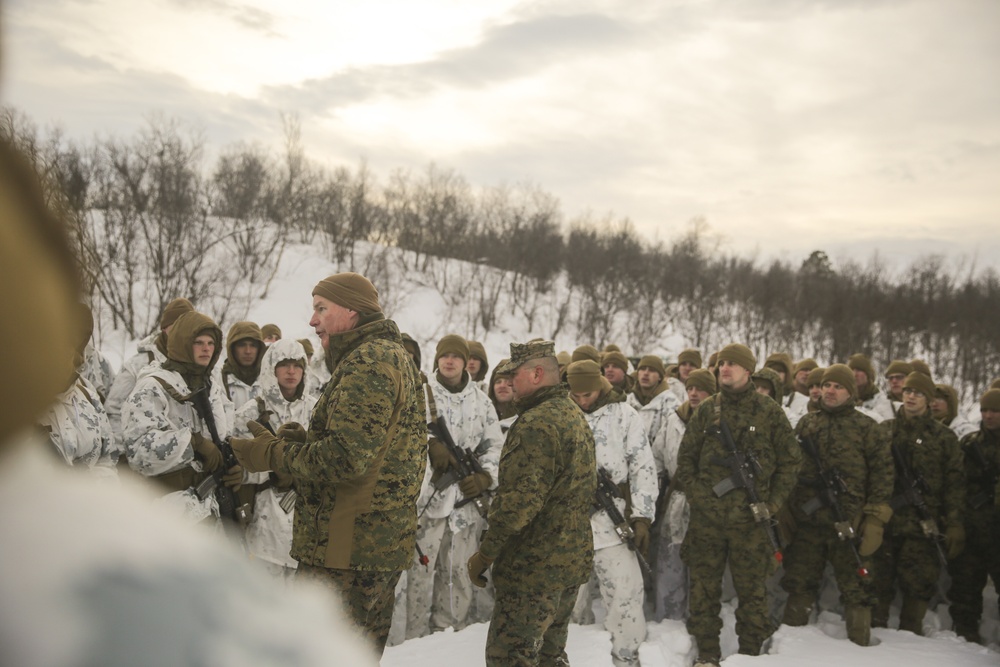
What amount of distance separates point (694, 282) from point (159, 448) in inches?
1404

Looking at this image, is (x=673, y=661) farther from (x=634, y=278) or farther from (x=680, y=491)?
(x=634, y=278)

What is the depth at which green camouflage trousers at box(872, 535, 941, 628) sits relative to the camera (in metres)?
6.08

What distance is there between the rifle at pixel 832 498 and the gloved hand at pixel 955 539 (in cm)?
95

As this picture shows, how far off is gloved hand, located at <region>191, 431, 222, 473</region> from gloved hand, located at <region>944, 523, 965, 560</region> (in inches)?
247

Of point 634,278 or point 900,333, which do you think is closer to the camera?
point 900,333

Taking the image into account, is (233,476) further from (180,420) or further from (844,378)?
(844,378)

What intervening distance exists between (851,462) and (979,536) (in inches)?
66.6

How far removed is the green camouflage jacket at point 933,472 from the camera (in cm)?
603

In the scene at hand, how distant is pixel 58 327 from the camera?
1.59 feet

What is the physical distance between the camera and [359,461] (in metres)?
2.79

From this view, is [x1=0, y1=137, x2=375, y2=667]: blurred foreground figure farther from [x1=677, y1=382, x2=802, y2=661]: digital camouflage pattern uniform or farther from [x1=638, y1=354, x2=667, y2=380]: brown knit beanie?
[x1=638, y1=354, x2=667, y2=380]: brown knit beanie

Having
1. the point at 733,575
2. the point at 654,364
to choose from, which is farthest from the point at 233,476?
the point at 654,364

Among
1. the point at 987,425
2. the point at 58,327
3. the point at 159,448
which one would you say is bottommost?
the point at 159,448

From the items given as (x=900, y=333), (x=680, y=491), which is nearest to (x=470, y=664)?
(x=680, y=491)
